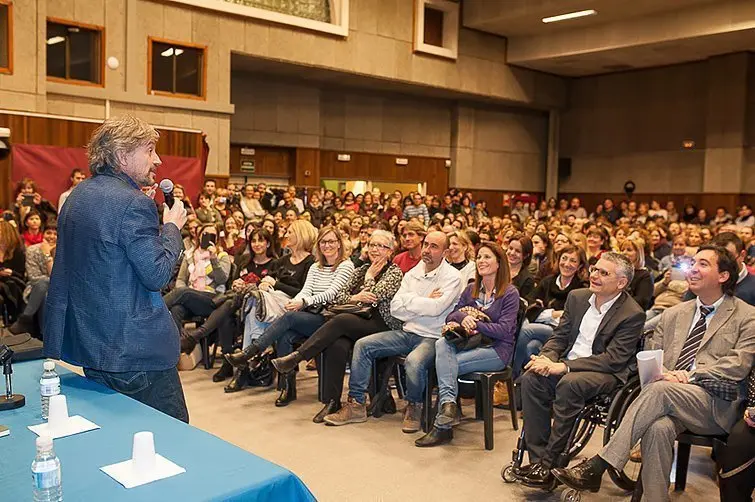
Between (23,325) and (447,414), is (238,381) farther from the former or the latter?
(23,325)

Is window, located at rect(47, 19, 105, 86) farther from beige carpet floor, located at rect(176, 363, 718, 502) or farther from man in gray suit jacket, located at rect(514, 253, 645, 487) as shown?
man in gray suit jacket, located at rect(514, 253, 645, 487)

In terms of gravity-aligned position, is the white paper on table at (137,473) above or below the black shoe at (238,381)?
above

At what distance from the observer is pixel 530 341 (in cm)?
487

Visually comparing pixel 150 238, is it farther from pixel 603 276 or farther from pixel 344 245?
pixel 344 245

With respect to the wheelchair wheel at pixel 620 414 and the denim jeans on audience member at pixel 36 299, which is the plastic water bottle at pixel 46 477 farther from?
the denim jeans on audience member at pixel 36 299

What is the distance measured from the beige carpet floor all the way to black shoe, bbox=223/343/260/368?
0.27 meters

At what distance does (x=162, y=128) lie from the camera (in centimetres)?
1154

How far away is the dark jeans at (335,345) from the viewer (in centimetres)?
468

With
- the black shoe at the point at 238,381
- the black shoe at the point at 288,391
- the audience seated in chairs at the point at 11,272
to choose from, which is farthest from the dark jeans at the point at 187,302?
the audience seated in chairs at the point at 11,272

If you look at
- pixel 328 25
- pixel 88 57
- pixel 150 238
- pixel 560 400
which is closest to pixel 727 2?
pixel 328 25

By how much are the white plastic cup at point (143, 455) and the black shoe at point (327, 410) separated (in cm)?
284

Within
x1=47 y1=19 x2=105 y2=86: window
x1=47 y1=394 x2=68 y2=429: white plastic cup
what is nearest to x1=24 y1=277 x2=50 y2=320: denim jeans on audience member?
x1=47 y1=394 x2=68 y2=429: white plastic cup

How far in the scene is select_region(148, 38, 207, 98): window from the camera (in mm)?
11742

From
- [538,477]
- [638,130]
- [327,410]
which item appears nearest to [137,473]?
[538,477]
